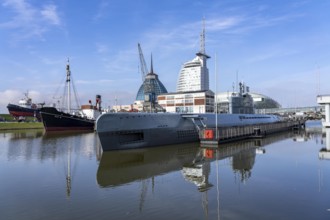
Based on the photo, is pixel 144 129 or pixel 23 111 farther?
pixel 23 111

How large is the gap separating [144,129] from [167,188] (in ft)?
57.5

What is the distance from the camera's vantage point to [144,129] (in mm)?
31922

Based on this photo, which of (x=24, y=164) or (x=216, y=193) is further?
(x=24, y=164)

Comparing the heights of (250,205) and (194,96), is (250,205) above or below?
below

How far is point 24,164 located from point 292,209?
65.3ft

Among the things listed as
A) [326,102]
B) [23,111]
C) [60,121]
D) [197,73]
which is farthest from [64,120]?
[197,73]

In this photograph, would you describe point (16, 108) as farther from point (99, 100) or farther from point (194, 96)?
point (194, 96)

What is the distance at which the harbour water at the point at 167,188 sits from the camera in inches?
432

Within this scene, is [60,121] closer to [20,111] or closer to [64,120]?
[64,120]

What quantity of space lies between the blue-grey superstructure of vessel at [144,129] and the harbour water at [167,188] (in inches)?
206

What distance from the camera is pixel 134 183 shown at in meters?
16.1

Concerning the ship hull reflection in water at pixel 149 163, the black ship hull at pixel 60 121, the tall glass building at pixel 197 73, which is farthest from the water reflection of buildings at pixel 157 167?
the tall glass building at pixel 197 73

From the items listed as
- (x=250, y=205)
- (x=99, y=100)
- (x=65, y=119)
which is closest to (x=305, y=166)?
(x=250, y=205)

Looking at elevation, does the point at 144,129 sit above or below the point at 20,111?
below
